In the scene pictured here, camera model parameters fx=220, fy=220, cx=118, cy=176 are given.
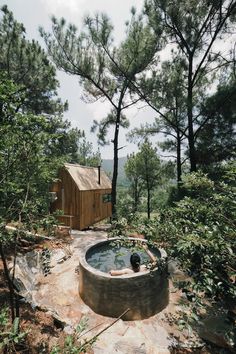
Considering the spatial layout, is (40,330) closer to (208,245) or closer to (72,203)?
(208,245)

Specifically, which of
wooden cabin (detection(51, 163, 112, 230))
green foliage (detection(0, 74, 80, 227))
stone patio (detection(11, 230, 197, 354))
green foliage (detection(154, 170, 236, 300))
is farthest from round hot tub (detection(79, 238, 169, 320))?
wooden cabin (detection(51, 163, 112, 230))

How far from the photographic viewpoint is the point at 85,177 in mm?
16422

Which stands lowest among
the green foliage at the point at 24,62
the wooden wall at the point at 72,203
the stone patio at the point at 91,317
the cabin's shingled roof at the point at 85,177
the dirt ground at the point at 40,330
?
the stone patio at the point at 91,317

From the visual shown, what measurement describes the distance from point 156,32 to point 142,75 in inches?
110

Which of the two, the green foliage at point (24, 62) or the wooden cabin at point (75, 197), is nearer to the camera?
Answer: the green foliage at point (24, 62)

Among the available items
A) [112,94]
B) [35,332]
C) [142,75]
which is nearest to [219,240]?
[35,332]

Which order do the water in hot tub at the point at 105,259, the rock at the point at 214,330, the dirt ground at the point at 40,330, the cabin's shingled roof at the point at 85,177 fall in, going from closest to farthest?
the dirt ground at the point at 40,330 → the rock at the point at 214,330 → the water in hot tub at the point at 105,259 → the cabin's shingled roof at the point at 85,177

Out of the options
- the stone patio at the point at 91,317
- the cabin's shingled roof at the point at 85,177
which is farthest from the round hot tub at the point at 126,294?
the cabin's shingled roof at the point at 85,177

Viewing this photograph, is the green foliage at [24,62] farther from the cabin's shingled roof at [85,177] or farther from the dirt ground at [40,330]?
the dirt ground at [40,330]

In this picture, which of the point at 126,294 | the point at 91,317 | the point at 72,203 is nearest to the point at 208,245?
the point at 126,294

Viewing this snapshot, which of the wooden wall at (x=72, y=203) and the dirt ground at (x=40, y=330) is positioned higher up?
the wooden wall at (x=72, y=203)

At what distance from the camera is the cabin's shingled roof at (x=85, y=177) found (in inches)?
581

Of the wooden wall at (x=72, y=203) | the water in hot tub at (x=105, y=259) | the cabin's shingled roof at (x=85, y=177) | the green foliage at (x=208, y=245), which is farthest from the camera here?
the cabin's shingled roof at (x=85, y=177)

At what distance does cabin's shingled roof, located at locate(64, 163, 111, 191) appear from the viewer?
14748mm
